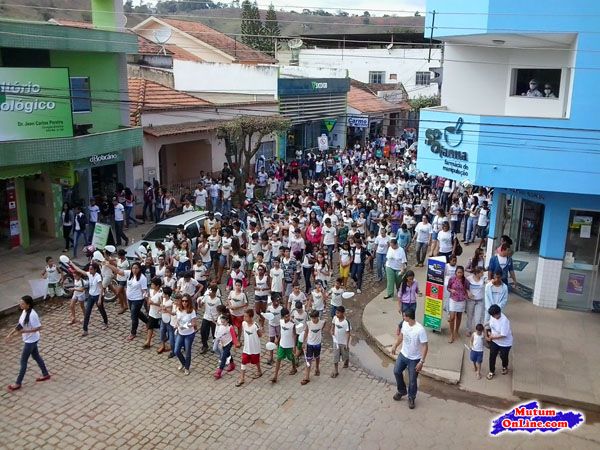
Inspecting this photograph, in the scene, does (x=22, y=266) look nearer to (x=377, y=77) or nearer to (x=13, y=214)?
(x=13, y=214)

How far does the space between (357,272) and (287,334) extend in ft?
15.2

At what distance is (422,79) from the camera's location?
164ft

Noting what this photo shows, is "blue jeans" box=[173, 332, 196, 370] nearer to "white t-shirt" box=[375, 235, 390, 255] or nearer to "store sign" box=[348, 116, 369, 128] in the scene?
"white t-shirt" box=[375, 235, 390, 255]

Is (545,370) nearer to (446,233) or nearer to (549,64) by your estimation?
(446,233)

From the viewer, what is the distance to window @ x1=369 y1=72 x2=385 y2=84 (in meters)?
51.3

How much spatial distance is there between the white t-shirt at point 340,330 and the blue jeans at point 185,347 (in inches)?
94.1

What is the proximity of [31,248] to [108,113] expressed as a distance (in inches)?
210

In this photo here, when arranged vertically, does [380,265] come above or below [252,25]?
below

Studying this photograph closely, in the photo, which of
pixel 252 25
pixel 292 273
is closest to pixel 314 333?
pixel 292 273

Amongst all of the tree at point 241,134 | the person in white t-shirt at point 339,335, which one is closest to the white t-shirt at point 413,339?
the person in white t-shirt at point 339,335

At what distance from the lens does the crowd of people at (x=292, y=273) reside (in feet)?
33.1

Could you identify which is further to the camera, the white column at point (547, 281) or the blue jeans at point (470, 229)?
the blue jeans at point (470, 229)

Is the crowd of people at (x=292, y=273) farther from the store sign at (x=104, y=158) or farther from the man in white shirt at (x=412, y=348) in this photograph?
the store sign at (x=104, y=158)

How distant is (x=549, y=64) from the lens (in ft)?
43.9
